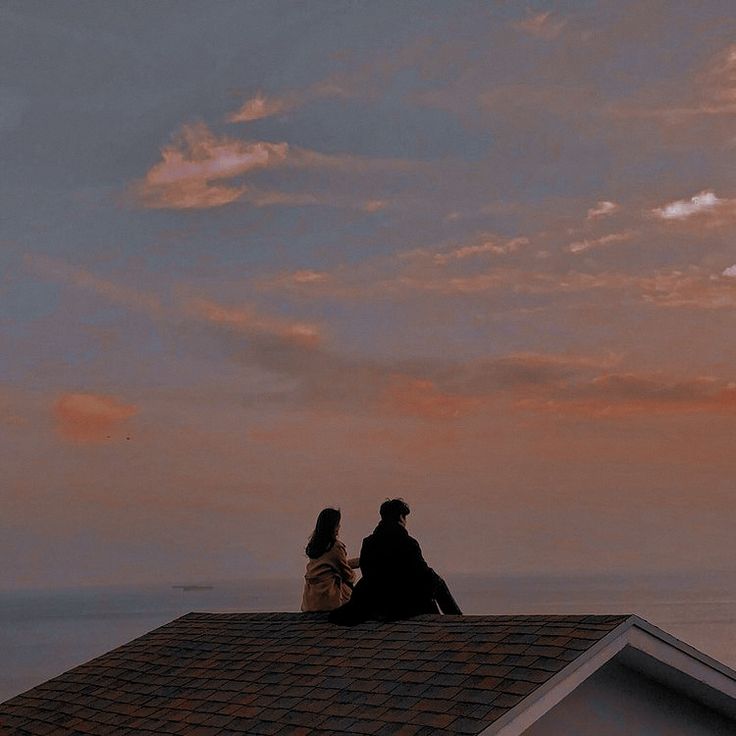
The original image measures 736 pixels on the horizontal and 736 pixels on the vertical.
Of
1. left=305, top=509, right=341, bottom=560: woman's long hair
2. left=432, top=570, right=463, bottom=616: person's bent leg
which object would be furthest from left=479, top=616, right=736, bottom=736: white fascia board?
left=305, top=509, right=341, bottom=560: woman's long hair

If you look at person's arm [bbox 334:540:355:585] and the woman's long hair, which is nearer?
the woman's long hair

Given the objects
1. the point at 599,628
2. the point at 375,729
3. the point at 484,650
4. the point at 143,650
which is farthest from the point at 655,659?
the point at 143,650

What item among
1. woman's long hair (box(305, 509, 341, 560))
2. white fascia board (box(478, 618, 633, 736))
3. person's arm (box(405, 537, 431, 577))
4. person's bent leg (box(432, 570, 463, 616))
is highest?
woman's long hair (box(305, 509, 341, 560))

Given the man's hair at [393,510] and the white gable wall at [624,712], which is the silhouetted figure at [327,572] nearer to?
the man's hair at [393,510]

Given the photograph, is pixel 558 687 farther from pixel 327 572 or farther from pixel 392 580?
pixel 327 572

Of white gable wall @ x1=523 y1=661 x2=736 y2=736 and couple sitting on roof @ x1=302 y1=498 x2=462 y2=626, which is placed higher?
couple sitting on roof @ x1=302 y1=498 x2=462 y2=626

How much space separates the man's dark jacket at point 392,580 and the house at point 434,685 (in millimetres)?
291

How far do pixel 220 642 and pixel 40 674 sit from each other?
13950 centimetres

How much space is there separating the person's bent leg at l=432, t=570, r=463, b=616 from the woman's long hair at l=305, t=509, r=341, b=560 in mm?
1674

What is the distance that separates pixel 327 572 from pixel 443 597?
212cm

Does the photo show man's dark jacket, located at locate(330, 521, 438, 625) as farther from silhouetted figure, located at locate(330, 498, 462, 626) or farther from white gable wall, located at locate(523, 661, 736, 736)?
white gable wall, located at locate(523, 661, 736, 736)

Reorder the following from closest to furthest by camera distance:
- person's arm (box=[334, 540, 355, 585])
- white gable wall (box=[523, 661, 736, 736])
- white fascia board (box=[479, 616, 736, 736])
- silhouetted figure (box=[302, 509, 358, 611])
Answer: white fascia board (box=[479, 616, 736, 736]) < white gable wall (box=[523, 661, 736, 736]) < silhouetted figure (box=[302, 509, 358, 611]) < person's arm (box=[334, 540, 355, 585])

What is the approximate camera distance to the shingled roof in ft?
33.1

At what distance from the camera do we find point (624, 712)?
11.2 meters
